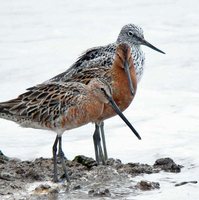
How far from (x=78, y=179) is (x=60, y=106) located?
0.87 m

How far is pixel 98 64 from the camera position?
13.1m

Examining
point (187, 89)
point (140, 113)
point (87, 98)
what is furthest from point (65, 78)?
point (187, 89)

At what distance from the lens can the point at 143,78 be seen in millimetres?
17031

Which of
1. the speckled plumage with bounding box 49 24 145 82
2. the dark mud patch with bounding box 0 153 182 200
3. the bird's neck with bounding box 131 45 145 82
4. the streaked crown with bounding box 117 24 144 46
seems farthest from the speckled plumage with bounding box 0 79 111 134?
the streaked crown with bounding box 117 24 144 46

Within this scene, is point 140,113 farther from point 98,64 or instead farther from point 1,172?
point 1,172

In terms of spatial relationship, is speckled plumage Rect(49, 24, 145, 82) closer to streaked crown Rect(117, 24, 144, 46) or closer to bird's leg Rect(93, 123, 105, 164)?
streaked crown Rect(117, 24, 144, 46)

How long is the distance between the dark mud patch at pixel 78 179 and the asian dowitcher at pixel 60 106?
25 cm

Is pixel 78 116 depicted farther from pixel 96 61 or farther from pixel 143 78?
pixel 143 78

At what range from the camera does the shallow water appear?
13.5 metres

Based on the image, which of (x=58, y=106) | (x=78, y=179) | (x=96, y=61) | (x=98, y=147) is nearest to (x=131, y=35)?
(x=96, y=61)

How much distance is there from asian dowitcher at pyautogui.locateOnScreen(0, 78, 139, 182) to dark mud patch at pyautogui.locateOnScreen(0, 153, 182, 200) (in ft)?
0.82

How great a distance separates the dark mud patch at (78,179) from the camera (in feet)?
34.1

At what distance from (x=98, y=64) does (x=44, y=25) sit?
25.0 feet

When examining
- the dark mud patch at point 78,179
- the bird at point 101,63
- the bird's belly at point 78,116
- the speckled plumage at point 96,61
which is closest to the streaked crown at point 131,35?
the bird at point 101,63
